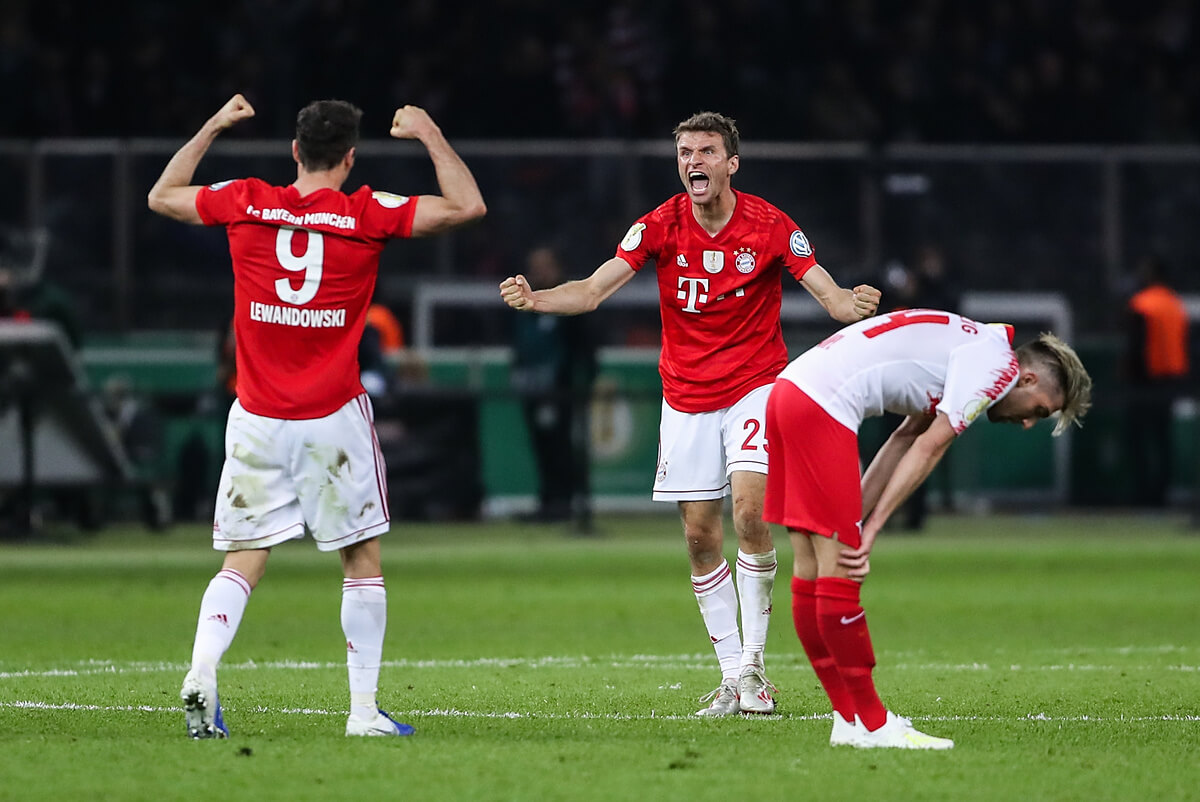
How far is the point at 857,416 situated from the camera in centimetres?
649

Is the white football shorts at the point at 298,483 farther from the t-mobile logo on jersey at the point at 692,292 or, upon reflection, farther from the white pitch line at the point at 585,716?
the t-mobile logo on jersey at the point at 692,292

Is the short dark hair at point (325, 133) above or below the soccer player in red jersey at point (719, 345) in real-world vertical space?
above

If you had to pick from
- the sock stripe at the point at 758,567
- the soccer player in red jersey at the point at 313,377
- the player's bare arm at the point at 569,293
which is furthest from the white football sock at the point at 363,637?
the sock stripe at the point at 758,567

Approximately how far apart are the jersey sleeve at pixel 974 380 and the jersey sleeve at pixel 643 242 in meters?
2.05

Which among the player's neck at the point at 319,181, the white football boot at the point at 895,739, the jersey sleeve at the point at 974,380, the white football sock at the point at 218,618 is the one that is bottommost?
the white football boot at the point at 895,739

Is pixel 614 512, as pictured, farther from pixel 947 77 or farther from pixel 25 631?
pixel 25 631

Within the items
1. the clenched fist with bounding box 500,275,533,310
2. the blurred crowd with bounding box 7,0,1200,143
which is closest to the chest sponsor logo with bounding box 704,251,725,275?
the clenched fist with bounding box 500,275,533,310

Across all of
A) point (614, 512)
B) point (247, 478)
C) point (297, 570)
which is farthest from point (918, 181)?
point (247, 478)

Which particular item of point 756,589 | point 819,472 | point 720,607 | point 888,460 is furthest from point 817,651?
point 720,607

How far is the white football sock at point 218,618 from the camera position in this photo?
6.67 m

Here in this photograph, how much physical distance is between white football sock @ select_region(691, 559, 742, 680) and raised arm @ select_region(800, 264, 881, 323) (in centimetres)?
118

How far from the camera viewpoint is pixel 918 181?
20062 millimetres

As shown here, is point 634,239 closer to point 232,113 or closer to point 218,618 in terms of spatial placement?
point 232,113

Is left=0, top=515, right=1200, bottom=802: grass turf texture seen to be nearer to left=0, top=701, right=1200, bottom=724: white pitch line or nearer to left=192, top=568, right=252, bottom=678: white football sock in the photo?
left=0, top=701, right=1200, bottom=724: white pitch line
